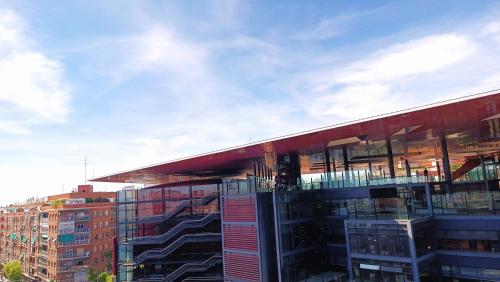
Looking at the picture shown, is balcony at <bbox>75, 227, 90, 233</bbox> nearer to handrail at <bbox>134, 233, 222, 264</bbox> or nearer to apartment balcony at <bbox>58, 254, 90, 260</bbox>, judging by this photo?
apartment balcony at <bbox>58, 254, 90, 260</bbox>

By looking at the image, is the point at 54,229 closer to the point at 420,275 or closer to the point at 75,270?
the point at 75,270

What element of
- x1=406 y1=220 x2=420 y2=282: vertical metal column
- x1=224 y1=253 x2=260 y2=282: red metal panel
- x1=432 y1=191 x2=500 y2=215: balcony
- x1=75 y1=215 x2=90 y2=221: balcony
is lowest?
x1=224 y1=253 x2=260 y2=282: red metal panel

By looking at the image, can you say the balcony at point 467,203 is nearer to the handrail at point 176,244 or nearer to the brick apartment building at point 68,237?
the handrail at point 176,244

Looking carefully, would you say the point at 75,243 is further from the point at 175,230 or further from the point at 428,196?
the point at 428,196

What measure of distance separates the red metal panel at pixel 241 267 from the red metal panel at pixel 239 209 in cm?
370

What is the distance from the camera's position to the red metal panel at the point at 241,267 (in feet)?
115

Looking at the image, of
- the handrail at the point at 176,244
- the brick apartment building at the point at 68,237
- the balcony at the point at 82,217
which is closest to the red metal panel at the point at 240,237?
the handrail at the point at 176,244

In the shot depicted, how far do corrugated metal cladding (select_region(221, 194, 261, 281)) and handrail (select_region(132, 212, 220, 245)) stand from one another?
18.0ft

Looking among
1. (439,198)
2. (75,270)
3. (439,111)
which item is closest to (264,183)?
(439,198)

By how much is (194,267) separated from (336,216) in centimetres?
1869

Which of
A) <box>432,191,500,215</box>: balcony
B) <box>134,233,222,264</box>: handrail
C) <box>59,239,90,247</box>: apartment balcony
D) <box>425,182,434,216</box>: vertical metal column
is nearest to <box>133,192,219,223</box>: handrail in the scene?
<box>134,233,222,264</box>: handrail

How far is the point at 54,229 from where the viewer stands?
87688mm

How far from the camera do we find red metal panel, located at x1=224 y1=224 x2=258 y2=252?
116 ft

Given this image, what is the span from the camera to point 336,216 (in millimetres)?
38219
